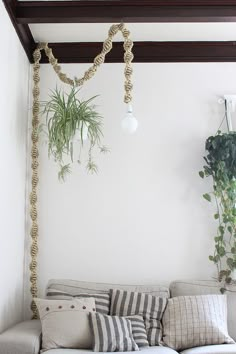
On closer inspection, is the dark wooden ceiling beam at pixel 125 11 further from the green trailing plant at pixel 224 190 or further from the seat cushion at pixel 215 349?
the seat cushion at pixel 215 349

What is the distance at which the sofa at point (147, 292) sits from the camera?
9.20 ft

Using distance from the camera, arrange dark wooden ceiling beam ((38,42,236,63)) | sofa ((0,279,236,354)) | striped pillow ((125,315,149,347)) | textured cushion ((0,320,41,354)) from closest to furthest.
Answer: textured cushion ((0,320,41,354)) < sofa ((0,279,236,354)) < striped pillow ((125,315,149,347)) < dark wooden ceiling beam ((38,42,236,63))

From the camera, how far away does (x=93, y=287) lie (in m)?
3.41

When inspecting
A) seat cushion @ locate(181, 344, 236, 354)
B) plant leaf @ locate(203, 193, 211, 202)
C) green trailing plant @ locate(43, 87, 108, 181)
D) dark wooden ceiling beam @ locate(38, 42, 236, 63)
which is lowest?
seat cushion @ locate(181, 344, 236, 354)

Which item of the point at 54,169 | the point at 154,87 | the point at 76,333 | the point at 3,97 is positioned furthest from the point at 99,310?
the point at 154,87

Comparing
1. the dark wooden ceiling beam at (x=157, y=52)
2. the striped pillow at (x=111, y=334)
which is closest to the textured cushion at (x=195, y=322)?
the striped pillow at (x=111, y=334)

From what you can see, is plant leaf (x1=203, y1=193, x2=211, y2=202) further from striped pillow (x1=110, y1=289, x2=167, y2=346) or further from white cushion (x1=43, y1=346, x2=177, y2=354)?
white cushion (x1=43, y1=346, x2=177, y2=354)

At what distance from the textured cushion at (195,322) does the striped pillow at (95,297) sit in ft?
1.33

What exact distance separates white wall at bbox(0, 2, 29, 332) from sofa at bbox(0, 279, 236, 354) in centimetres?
24

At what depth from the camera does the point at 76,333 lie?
9.58ft

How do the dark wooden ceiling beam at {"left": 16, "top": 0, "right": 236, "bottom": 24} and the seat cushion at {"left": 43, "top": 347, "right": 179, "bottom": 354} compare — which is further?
the dark wooden ceiling beam at {"left": 16, "top": 0, "right": 236, "bottom": 24}

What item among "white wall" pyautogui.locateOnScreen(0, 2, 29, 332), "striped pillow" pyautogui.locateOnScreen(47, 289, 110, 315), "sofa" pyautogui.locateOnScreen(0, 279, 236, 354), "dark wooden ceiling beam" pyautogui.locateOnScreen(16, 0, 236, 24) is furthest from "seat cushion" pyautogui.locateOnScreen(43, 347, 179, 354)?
"dark wooden ceiling beam" pyautogui.locateOnScreen(16, 0, 236, 24)

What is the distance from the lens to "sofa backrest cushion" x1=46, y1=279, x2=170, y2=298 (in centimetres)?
337

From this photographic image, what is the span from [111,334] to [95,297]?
1.37ft
